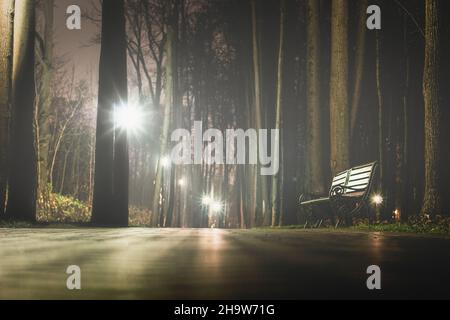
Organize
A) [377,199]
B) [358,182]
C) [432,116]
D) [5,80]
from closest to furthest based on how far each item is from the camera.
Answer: [432,116] < [358,182] < [5,80] < [377,199]

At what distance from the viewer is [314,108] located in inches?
651

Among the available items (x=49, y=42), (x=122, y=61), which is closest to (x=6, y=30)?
(x=122, y=61)

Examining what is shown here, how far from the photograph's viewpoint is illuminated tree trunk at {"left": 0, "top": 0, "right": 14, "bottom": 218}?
12.9 meters

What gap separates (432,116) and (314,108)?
4716 millimetres

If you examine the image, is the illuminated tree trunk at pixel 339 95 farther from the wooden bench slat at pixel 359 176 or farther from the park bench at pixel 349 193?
the wooden bench slat at pixel 359 176

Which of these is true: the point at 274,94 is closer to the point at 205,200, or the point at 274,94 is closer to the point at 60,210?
the point at 60,210

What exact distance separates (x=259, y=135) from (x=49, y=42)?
10.5m

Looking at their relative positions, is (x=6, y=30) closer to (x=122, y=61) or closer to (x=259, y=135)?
(x=122, y=61)

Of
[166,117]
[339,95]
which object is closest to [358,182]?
[339,95]

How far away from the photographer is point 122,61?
14.9m

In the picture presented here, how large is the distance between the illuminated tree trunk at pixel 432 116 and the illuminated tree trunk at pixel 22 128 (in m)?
A: 7.94

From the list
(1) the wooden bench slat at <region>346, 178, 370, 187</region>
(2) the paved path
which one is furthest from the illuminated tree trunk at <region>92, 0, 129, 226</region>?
(2) the paved path

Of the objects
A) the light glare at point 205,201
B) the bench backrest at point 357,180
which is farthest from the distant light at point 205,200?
the bench backrest at point 357,180
